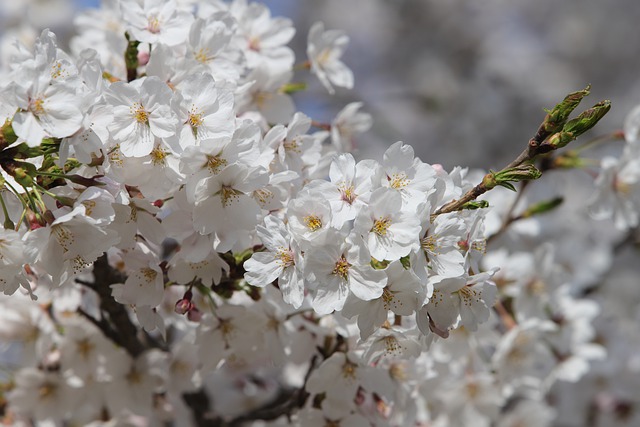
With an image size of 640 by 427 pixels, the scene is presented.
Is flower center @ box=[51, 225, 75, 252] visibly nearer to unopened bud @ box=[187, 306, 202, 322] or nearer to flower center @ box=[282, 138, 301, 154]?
unopened bud @ box=[187, 306, 202, 322]

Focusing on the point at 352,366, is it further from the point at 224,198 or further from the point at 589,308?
the point at 589,308

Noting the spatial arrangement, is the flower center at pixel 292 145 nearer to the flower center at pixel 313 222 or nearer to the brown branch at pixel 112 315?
the flower center at pixel 313 222

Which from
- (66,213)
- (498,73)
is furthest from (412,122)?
(66,213)

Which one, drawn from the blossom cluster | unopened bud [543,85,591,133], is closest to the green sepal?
the blossom cluster

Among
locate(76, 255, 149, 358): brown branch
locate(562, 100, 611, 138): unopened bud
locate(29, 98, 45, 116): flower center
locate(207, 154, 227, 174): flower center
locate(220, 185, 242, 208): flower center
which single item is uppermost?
locate(562, 100, 611, 138): unopened bud

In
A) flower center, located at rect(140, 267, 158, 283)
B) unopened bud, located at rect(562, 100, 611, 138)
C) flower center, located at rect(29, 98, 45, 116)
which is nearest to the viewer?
flower center, located at rect(29, 98, 45, 116)

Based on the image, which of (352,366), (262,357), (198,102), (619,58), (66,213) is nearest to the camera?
(66,213)
